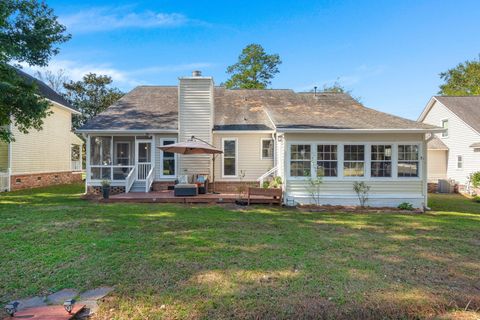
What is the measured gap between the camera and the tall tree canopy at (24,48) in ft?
34.8

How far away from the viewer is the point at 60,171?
20109 millimetres

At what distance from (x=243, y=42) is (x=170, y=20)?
56.9ft

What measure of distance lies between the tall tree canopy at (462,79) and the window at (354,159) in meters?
28.8

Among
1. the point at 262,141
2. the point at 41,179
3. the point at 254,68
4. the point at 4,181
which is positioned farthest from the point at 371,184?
the point at 254,68

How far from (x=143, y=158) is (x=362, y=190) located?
10.1 m

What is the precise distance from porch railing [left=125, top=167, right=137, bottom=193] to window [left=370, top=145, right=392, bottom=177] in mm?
10494

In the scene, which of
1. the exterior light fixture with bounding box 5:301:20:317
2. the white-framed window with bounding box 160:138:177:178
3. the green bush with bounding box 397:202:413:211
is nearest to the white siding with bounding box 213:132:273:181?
the white-framed window with bounding box 160:138:177:178

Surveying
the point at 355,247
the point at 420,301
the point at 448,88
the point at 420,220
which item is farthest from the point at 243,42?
the point at 420,301

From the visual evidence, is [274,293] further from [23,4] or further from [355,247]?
Answer: [23,4]

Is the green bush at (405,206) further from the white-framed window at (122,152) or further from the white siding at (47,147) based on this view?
the white siding at (47,147)

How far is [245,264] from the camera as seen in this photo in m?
4.73

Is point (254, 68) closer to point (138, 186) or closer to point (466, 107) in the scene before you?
point (466, 107)

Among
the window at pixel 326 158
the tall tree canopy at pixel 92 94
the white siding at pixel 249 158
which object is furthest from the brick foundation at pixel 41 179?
the window at pixel 326 158

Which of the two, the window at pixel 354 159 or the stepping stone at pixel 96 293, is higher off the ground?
the window at pixel 354 159
